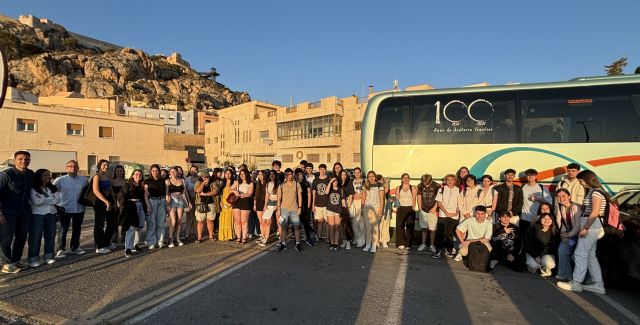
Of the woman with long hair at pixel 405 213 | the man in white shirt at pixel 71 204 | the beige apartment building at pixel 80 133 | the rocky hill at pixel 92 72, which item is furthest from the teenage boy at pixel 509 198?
the rocky hill at pixel 92 72

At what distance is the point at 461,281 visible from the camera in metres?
5.35

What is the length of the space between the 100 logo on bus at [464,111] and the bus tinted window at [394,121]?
2.26 ft

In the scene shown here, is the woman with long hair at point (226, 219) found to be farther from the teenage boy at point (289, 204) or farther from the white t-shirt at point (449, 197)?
the white t-shirt at point (449, 197)

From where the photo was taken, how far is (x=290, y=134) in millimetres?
48062

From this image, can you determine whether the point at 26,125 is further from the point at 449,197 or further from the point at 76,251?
the point at 449,197

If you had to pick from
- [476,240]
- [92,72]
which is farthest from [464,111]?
[92,72]

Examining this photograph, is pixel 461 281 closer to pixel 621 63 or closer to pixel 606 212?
pixel 606 212

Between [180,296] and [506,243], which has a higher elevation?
[506,243]

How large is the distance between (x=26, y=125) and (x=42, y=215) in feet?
125

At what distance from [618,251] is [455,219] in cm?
260

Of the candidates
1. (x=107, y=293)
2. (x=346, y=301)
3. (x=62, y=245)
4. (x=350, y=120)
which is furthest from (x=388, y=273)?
(x=350, y=120)

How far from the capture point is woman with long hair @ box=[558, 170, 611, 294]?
4914 mm

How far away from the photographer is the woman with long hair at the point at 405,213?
737cm

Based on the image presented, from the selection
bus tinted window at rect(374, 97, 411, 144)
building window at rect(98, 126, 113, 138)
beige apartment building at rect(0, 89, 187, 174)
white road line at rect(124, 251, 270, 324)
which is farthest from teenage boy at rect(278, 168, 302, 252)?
building window at rect(98, 126, 113, 138)
